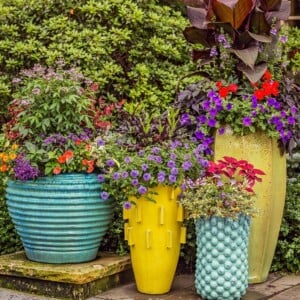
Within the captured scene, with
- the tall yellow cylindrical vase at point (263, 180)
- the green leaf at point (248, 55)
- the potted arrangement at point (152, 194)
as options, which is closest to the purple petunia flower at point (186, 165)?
the potted arrangement at point (152, 194)

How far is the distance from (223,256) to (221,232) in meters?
0.13

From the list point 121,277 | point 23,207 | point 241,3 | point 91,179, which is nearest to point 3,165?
point 23,207

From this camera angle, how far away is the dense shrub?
5051 millimetres

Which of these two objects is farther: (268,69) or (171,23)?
(171,23)

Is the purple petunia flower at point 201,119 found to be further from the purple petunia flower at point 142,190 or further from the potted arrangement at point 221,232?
the purple petunia flower at point 142,190

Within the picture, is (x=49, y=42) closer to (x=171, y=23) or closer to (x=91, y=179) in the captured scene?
(x=171, y=23)

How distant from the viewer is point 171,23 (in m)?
5.39

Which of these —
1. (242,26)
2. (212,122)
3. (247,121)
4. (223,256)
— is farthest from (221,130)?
(223,256)

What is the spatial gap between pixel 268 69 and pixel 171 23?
4.69 feet

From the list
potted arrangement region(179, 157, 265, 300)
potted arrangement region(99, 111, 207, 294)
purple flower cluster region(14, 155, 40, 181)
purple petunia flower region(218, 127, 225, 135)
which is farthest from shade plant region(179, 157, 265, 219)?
purple flower cluster region(14, 155, 40, 181)

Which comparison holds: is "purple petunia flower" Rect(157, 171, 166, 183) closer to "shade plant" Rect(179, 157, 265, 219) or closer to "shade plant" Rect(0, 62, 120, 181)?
"shade plant" Rect(179, 157, 265, 219)

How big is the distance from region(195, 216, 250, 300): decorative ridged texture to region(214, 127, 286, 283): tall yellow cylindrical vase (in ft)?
1.13

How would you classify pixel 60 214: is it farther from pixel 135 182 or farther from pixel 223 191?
pixel 223 191

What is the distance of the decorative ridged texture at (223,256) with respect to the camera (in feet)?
11.9
